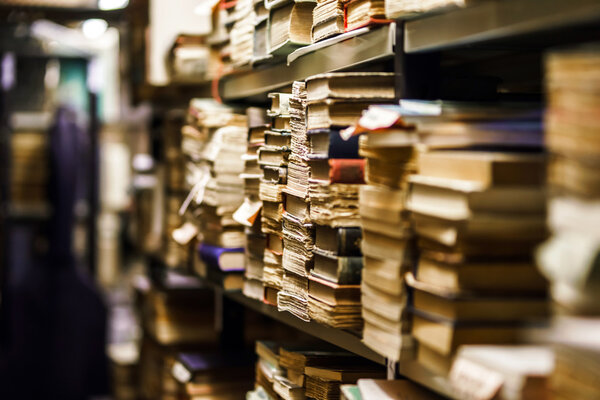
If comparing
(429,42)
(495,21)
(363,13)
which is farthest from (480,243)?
(363,13)

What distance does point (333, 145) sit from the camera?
6.04ft

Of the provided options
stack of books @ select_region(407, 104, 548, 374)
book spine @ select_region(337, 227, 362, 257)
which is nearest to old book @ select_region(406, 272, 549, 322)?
stack of books @ select_region(407, 104, 548, 374)

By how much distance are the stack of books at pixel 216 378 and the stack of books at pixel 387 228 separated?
1.50m

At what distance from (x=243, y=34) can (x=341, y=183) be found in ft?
3.30

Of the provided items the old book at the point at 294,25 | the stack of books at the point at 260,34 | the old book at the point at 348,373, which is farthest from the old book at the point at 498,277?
the stack of books at the point at 260,34

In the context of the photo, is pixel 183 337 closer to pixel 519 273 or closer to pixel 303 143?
pixel 303 143

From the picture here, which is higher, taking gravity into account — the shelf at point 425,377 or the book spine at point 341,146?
the book spine at point 341,146

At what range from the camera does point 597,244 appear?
3.50 feet

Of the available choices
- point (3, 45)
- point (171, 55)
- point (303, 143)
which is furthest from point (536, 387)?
point (3, 45)

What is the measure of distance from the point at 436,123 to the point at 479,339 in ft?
1.25

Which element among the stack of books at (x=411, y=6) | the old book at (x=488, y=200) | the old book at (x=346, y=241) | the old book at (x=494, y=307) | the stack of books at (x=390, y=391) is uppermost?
the stack of books at (x=411, y=6)

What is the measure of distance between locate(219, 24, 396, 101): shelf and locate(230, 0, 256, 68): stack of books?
0.18 feet

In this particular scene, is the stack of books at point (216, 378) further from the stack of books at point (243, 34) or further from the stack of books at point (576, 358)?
the stack of books at point (576, 358)

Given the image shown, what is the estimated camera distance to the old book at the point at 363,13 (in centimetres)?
179
